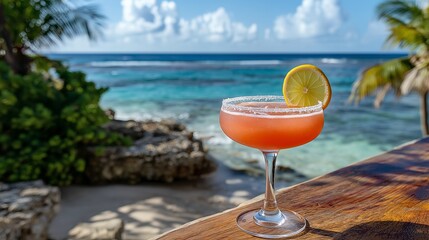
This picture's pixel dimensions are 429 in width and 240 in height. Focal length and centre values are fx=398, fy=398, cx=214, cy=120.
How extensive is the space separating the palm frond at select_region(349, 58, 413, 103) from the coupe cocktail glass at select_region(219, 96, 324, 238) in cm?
767

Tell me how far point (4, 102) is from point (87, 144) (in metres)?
1.33

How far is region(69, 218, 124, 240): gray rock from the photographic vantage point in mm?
3740

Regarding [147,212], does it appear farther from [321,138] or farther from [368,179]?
[321,138]

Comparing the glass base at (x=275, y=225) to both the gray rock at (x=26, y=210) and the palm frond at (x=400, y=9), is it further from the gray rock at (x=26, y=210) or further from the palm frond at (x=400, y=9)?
the palm frond at (x=400, y=9)

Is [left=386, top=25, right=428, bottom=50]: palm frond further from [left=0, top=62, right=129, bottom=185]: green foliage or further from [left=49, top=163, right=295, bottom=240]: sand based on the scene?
[left=0, top=62, right=129, bottom=185]: green foliage

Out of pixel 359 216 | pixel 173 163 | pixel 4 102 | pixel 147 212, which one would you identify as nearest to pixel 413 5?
pixel 173 163

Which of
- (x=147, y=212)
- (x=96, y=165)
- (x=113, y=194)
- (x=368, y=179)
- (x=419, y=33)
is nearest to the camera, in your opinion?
(x=368, y=179)

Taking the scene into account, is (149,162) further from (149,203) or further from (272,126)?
(272,126)

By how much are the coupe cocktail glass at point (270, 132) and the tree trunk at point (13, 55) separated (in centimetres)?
607

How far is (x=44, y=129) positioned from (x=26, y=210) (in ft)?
7.84

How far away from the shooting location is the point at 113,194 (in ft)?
18.4

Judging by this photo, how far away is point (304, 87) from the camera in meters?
1.33

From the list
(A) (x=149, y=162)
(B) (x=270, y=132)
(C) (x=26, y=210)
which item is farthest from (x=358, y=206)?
(A) (x=149, y=162)

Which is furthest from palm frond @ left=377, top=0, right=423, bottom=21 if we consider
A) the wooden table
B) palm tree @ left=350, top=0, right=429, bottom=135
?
the wooden table
